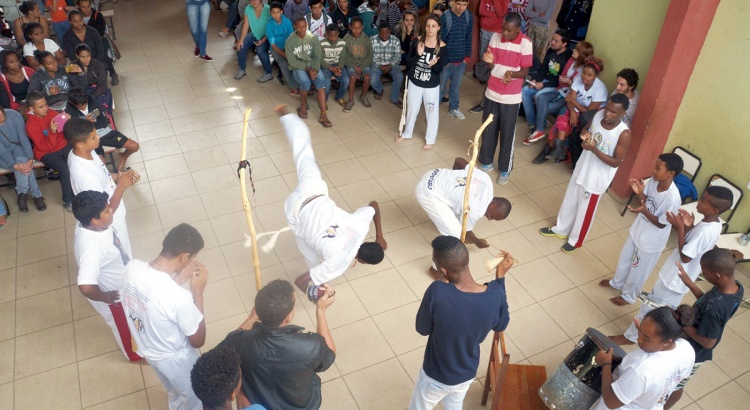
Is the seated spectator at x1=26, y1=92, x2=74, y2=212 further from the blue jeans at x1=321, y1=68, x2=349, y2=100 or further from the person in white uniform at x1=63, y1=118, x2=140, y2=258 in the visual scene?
the blue jeans at x1=321, y1=68, x2=349, y2=100

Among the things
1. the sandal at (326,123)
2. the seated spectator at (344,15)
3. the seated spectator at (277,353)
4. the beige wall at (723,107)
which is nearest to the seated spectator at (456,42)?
the sandal at (326,123)

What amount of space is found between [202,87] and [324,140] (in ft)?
8.14

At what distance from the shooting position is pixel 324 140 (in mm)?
7070

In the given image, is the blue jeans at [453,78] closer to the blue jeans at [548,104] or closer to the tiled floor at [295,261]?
the tiled floor at [295,261]

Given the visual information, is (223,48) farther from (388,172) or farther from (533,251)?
(533,251)

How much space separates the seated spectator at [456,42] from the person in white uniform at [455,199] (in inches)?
111

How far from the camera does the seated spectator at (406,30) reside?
784 cm

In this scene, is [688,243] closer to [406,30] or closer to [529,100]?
[529,100]

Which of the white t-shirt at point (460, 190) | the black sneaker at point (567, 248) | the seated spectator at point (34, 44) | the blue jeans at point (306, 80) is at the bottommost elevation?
the black sneaker at point (567, 248)

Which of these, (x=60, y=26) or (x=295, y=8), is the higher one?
(x=295, y=8)

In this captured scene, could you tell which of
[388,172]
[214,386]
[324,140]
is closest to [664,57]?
[388,172]

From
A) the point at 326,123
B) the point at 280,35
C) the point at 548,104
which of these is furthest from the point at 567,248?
the point at 280,35

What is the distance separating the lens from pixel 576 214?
5289mm

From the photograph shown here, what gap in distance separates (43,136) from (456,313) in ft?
16.1
